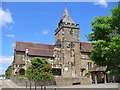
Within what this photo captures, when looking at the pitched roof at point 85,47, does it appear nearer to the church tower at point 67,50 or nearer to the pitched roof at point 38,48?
the pitched roof at point 38,48

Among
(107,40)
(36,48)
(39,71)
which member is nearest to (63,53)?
(36,48)

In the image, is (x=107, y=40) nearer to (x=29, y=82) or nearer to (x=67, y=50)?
(x=29, y=82)

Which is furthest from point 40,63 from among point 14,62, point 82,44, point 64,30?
point 82,44

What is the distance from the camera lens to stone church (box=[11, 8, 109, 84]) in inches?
2464

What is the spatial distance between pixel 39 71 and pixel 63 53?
14611 millimetres

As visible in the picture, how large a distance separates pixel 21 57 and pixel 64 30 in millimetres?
13457

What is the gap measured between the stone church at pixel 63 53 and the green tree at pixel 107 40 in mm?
40156

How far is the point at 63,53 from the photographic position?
64.3m

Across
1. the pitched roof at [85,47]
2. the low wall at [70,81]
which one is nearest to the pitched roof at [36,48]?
the pitched roof at [85,47]

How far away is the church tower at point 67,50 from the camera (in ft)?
209

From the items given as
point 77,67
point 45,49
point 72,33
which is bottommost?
point 77,67

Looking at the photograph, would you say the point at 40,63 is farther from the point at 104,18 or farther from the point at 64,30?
the point at 104,18

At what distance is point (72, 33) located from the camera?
66.4 meters

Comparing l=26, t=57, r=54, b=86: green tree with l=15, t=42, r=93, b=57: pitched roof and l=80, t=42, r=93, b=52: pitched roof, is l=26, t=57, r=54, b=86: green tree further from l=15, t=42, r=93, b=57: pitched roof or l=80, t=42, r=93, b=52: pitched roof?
l=80, t=42, r=93, b=52: pitched roof
